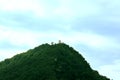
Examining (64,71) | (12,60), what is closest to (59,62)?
(64,71)

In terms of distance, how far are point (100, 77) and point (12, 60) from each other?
21.7 meters

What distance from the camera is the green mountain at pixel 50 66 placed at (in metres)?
91.1

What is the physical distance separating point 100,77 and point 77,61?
6.48 m

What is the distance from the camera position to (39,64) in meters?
94.6

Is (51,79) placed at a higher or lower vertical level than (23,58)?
lower

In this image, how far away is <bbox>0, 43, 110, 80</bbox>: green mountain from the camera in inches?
3585

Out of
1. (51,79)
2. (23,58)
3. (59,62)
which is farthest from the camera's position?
(23,58)

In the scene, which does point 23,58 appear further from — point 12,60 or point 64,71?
point 64,71

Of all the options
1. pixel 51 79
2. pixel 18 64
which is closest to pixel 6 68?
pixel 18 64

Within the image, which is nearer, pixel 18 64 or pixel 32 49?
pixel 18 64

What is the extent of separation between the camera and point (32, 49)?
105m

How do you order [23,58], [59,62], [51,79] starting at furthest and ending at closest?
1. [23,58]
2. [59,62]
3. [51,79]

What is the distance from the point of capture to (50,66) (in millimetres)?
92562

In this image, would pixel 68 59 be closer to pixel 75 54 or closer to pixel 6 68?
pixel 75 54
